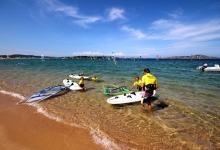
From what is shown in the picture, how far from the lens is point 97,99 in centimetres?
1023

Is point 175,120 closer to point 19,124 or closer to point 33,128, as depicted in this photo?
point 33,128

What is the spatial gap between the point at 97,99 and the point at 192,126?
20.9 feet

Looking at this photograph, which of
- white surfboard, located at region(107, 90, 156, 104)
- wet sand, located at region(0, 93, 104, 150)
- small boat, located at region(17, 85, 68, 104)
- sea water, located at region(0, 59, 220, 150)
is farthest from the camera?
small boat, located at region(17, 85, 68, 104)

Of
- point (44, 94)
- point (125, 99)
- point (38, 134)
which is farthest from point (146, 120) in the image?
point (44, 94)

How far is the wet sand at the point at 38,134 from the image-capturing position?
4797 millimetres

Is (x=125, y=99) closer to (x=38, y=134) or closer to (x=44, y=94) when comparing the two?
(x=38, y=134)

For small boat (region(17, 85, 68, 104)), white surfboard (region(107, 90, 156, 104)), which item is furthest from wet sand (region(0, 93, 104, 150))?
white surfboard (region(107, 90, 156, 104))

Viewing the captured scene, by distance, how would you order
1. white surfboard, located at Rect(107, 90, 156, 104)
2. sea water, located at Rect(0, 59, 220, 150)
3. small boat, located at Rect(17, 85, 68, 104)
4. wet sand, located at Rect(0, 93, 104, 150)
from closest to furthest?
wet sand, located at Rect(0, 93, 104, 150) → sea water, located at Rect(0, 59, 220, 150) → white surfboard, located at Rect(107, 90, 156, 104) → small boat, located at Rect(17, 85, 68, 104)

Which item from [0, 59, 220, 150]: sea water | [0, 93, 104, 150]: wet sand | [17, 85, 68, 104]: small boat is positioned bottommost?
[0, 59, 220, 150]: sea water

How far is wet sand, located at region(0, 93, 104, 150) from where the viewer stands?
480 cm

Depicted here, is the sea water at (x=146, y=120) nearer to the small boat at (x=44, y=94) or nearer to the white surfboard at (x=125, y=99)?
the white surfboard at (x=125, y=99)

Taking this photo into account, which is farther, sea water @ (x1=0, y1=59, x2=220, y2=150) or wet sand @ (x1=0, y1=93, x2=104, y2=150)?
sea water @ (x1=0, y1=59, x2=220, y2=150)

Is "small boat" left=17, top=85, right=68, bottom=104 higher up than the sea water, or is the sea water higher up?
"small boat" left=17, top=85, right=68, bottom=104

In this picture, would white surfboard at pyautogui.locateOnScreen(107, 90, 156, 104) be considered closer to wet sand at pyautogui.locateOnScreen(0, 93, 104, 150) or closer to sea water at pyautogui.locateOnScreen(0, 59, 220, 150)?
sea water at pyautogui.locateOnScreen(0, 59, 220, 150)
